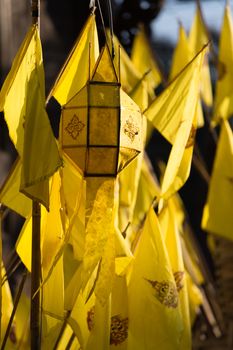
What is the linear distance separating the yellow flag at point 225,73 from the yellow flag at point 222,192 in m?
0.63

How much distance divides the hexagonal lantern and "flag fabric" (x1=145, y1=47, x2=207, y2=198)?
27.1 inches

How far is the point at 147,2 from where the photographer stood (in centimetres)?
1160

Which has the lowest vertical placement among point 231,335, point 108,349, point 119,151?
point 231,335

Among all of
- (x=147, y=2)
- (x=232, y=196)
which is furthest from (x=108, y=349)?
(x=147, y=2)

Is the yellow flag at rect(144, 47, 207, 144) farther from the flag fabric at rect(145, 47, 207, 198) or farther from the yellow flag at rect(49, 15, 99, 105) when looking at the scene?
the yellow flag at rect(49, 15, 99, 105)

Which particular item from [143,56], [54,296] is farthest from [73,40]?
[54,296]

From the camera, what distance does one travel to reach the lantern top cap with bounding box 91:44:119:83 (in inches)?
229

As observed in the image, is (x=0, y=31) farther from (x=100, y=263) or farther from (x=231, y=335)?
(x=100, y=263)

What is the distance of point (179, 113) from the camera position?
6512mm

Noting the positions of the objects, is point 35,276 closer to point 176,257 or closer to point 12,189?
point 12,189

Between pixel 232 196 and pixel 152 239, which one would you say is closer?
pixel 152 239

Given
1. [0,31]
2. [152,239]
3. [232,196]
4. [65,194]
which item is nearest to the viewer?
→ [65,194]

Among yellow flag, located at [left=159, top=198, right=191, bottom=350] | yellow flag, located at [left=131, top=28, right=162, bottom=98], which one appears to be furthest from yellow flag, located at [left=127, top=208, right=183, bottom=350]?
yellow flag, located at [left=131, top=28, right=162, bottom=98]

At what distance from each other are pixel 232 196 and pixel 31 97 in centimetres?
290
